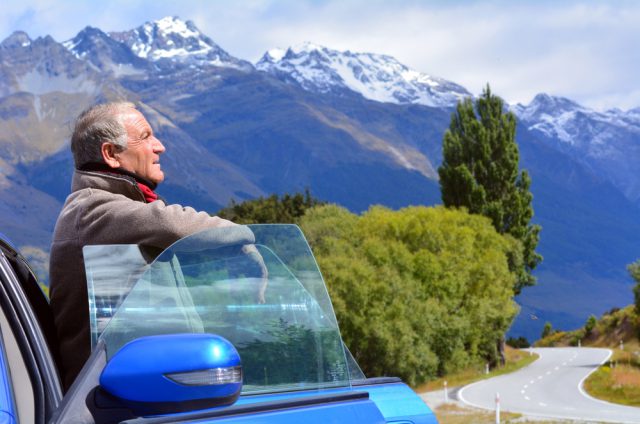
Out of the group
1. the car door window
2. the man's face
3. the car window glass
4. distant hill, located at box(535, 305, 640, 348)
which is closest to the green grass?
distant hill, located at box(535, 305, 640, 348)

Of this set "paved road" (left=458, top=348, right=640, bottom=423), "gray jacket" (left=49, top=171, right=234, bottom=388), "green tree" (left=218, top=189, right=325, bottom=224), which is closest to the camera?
"gray jacket" (left=49, top=171, right=234, bottom=388)

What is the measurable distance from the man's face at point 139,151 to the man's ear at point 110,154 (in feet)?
0.04

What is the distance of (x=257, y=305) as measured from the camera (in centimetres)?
255

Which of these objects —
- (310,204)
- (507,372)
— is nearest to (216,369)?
(507,372)

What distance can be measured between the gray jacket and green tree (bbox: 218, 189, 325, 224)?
254ft

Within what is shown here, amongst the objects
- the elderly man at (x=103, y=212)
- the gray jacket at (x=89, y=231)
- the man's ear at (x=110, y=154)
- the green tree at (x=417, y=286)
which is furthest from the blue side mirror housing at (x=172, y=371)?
the green tree at (x=417, y=286)

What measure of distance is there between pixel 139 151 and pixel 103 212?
0.43 m

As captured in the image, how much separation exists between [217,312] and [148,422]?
434 mm

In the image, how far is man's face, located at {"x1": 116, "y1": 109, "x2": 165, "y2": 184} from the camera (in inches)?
125

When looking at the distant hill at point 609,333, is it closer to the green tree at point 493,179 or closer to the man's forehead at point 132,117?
the green tree at point 493,179

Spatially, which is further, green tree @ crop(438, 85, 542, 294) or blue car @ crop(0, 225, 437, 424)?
green tree @ crop(438, 85, 542, 294)

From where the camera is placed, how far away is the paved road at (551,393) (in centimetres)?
4150

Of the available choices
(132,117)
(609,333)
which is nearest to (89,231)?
(132,117)

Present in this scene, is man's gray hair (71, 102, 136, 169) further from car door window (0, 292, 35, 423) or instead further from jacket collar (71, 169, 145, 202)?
car door window (0, 292, 35, 423)
